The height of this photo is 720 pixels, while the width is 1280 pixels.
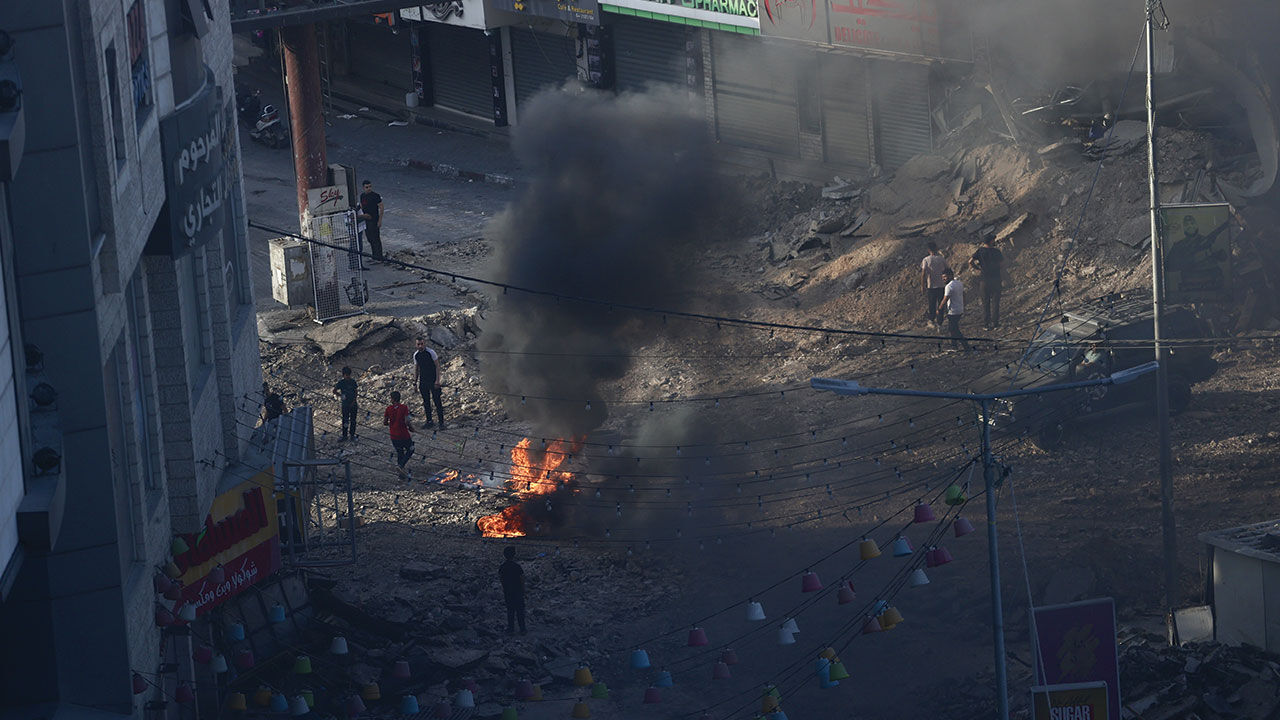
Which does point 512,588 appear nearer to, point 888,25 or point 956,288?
point 956,288

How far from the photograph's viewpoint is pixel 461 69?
4153cm

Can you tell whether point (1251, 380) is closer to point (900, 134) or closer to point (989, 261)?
point (989, 261)

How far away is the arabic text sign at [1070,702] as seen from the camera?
13.4 m

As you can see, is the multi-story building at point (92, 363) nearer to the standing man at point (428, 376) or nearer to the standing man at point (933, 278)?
the standing man at point (428, 376)

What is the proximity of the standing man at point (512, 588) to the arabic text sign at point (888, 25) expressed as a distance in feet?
48.6

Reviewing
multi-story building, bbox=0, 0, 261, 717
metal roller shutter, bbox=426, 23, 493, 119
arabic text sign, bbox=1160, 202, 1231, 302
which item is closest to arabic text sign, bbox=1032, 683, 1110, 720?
multi-story building, bbox=0, 0, 261, 717

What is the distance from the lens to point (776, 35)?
32.0 metres

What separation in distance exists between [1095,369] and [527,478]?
26.7 feet

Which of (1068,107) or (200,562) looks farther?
(1068,107)

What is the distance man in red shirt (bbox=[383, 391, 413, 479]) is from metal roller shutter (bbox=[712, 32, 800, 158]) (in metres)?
14.1

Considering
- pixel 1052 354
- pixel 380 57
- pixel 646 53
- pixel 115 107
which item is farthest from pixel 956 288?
pixel 380 57

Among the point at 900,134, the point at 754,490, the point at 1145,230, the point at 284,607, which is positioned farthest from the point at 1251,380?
the point at 284,607

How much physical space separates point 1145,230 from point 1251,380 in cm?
356

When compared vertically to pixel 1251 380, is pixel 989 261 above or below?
above
